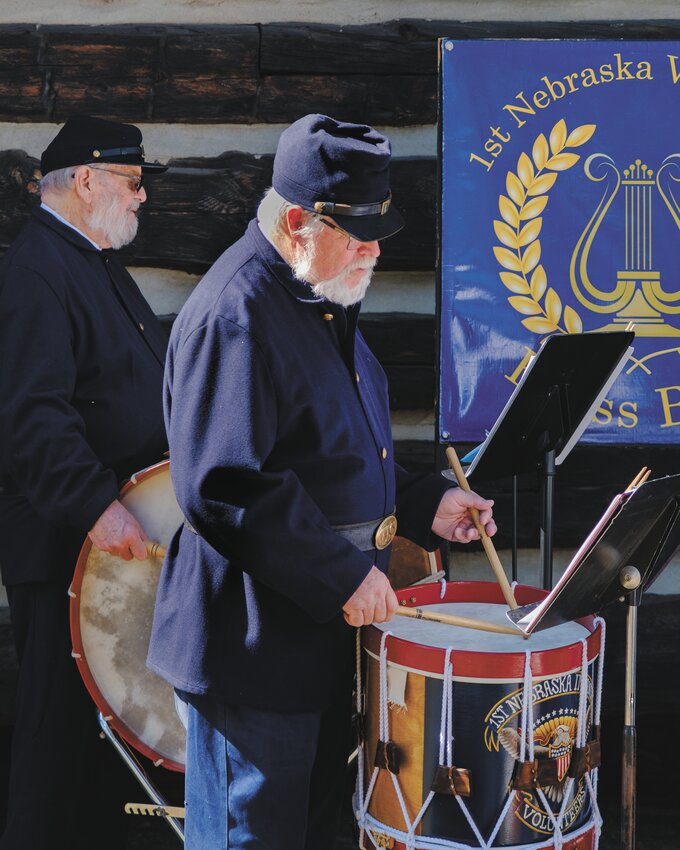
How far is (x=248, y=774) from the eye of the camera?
2547 millimetres

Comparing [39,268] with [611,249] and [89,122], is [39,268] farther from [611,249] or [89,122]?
[611,249]

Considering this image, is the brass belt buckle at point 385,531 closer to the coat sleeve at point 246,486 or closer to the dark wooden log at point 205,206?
the coat sleeve at point 246,486

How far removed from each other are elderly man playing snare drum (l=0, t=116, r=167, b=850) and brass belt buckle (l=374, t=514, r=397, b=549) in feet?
2.50

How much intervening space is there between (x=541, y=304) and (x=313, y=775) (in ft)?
4.89

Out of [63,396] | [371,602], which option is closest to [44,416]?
[63,396]

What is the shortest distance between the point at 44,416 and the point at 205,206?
1.06m

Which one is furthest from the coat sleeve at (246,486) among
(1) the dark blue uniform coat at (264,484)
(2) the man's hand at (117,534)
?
(2) the man's hand at (117,534)

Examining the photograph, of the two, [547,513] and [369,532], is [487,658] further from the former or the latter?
[547,513]

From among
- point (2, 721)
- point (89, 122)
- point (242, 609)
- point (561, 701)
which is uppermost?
point (89, 122)

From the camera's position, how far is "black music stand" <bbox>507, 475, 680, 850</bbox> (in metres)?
2.39

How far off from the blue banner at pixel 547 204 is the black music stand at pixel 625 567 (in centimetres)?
100

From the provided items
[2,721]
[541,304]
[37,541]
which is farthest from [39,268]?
[2,721]

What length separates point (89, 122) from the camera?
360cm

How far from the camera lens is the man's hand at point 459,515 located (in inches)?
115
